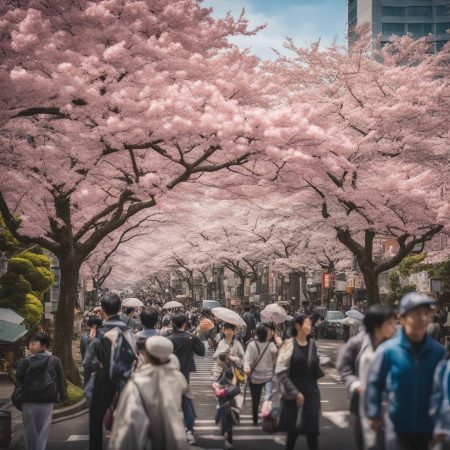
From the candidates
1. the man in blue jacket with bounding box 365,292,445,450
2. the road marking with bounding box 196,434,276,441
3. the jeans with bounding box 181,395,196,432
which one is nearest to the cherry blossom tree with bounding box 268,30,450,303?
the road marking with bounding box 196,434,276,441

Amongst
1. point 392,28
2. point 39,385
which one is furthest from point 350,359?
point 392,28

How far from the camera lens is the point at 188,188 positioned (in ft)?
58.0

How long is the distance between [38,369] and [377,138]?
50.8 feet

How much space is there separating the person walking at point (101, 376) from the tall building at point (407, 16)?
84768mm

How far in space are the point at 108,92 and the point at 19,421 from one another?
640cm

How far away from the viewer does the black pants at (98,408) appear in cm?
794

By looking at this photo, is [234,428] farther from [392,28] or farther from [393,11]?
[393,11]

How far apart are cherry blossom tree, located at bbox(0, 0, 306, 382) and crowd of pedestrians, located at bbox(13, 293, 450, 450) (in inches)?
171

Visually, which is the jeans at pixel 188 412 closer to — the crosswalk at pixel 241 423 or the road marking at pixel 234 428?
the crosswalk at pixel 241 423

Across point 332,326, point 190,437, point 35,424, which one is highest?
point 332,326

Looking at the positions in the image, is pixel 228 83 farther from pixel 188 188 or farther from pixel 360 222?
pixel 360 222

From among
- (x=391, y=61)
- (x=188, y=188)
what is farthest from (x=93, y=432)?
(x=391, y=61)

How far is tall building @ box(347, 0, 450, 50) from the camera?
8625 centimetres

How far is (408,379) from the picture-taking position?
475 cm
